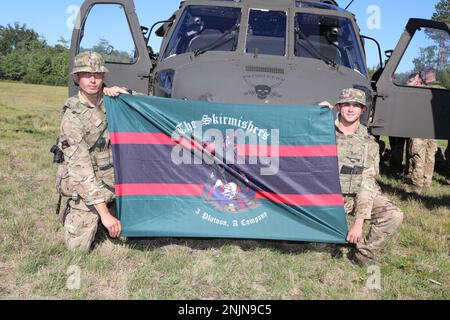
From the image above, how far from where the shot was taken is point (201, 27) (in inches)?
242

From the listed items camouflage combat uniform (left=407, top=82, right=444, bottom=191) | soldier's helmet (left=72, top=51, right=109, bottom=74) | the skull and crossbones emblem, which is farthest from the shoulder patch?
camouflage combat uniform (left=407, top=82, right=444, bottom=191)

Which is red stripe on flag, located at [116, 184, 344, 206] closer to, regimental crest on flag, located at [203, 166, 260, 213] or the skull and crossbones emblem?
regimental crest on flag, located at [203, 166, 260, 213]

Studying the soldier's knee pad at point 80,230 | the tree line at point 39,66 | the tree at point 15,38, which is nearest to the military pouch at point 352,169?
the soldier's knee pad at point 80,230

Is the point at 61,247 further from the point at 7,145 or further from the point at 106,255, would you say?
the point at 7,145

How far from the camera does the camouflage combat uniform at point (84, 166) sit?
4.20 meters

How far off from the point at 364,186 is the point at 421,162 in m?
4.31

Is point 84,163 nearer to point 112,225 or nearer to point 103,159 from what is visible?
point 103,159

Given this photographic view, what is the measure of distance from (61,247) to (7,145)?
253 inches

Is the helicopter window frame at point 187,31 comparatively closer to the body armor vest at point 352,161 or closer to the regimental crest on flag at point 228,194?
the regimental crest on flag at point 228,194

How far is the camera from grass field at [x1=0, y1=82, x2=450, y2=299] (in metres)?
3.68

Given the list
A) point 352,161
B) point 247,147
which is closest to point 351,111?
point 352,161

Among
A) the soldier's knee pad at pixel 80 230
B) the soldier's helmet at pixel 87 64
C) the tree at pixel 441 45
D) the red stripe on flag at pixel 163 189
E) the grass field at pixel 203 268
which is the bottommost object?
the grass field at pixel 203 268

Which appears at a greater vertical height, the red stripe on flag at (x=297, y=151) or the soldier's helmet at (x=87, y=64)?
the soldier's helmet at (x=87, y=64)

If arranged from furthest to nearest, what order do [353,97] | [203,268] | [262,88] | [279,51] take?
[279,51] → [262,88] → [353,97] → [203,268]
